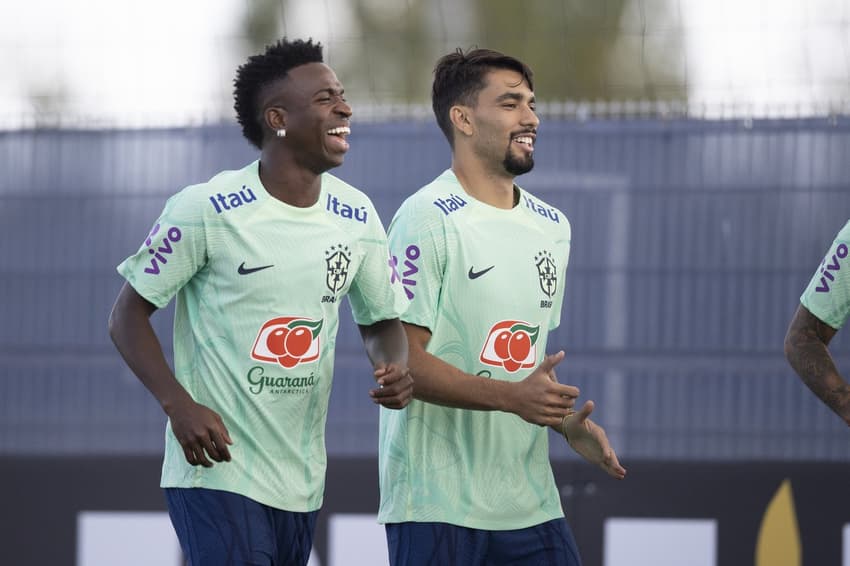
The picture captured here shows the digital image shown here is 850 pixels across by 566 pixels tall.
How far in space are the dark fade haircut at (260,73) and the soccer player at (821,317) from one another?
1.77m

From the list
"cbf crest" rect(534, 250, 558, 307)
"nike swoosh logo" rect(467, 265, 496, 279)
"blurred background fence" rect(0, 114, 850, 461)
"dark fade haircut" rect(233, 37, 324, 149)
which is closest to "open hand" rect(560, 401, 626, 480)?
"cbf crest" rect(534, 250, 558, 307)

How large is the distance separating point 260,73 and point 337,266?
2.23 ft

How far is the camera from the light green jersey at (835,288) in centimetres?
437

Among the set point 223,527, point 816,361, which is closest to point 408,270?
point 223,527

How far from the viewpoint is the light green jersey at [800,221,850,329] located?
4371mm

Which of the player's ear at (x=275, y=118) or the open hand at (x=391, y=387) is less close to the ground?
the player's ear at (x=275, y=118)

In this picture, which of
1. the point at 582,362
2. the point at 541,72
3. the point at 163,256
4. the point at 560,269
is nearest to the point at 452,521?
the point at 560,269

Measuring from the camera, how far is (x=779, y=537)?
6.16 m

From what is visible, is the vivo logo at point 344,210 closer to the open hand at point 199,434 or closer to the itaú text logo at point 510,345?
the itaú text logo at point 510,345

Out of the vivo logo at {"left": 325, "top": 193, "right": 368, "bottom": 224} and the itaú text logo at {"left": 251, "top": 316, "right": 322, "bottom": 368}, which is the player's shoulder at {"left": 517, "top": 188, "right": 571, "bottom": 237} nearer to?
the vivo logo at {"left": 325, "top": 193, "right": 368, "bottom": 224}

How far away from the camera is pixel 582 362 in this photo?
633cm

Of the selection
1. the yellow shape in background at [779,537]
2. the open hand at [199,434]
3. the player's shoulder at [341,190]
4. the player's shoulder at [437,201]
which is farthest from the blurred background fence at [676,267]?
the open hand at [199,434]

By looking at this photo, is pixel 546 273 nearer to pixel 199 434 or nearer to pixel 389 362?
pixel 389 362

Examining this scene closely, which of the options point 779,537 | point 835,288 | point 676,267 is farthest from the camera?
point 676,267
